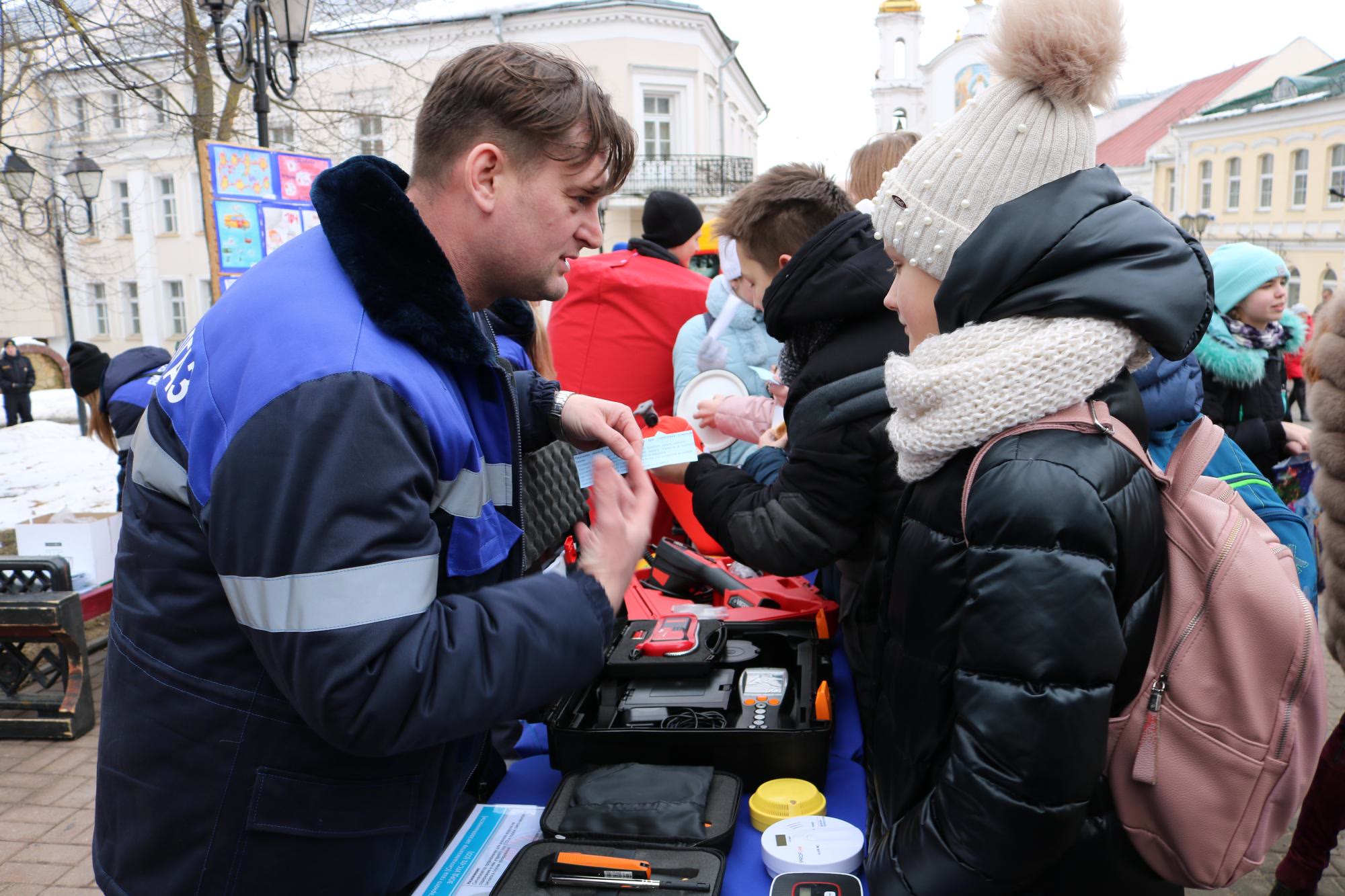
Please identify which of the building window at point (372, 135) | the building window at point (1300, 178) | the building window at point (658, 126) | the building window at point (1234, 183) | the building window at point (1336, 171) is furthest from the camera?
the building window at point (1234, 183)

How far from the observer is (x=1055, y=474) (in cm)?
127

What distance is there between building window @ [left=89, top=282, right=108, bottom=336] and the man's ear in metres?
33.0

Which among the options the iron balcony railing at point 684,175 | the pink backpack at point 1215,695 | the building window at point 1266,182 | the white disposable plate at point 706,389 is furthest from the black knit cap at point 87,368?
the building window at point 1266,182

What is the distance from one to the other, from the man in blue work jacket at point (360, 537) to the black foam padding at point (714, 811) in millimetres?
197

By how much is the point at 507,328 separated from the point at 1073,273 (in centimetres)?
133

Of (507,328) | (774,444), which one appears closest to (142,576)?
(507,328)

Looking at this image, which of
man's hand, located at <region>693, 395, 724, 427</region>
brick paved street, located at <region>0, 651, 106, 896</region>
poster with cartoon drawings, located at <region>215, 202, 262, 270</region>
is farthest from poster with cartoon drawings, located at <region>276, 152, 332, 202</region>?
man's hand, located at <region>693, 395, 724, 427</region>

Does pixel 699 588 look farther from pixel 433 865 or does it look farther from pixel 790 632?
pixel 433 865

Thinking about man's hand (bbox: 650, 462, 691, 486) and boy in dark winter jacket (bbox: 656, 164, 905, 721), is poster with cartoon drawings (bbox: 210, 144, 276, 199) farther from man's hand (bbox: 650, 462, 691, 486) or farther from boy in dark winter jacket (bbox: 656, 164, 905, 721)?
boy in dark winter jacket (bbox: 656, 164, 905, 721)

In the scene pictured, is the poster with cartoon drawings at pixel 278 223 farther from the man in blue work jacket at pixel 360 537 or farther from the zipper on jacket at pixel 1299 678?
the zipper on jacket at pixel 1299 678

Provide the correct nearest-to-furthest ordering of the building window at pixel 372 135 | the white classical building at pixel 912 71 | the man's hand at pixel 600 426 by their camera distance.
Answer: the man's hand at pixel 600 426, the building window at pixel 372 135, the white classical building at pixel 912 71

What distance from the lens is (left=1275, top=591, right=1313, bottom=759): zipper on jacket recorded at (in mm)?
1335

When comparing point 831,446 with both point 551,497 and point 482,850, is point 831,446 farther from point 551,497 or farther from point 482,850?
→ point 482,850

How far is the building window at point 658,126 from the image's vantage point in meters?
26.3
